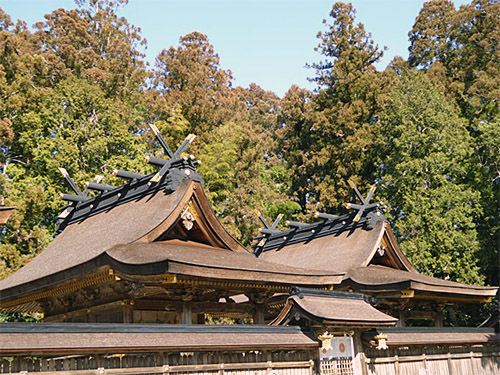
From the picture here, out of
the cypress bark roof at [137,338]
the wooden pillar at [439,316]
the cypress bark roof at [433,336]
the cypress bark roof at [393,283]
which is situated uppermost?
the cypress bark roof at [393,283]

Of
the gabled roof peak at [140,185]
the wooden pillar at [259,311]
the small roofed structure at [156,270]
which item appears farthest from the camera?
the gabled roof peak at [140,185]

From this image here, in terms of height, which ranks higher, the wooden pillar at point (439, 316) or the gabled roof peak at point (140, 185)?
the gabled roof peak at point (140, 185)

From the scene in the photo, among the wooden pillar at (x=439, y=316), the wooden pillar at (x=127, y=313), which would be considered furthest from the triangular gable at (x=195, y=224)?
the wooden pillar at (x=439, y=316)

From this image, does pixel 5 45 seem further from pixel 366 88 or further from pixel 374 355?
pixel 374 355

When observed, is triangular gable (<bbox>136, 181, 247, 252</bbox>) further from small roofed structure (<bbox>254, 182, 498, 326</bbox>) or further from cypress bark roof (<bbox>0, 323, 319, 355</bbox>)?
small roofed structure (<bbox>254, 182, 498, 326</bbox>)

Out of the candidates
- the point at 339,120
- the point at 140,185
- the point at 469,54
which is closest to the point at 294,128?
the point at 339,120

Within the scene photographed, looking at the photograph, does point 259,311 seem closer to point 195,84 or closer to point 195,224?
point 195,224

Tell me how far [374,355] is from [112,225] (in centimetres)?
850

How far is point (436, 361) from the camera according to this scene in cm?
1641

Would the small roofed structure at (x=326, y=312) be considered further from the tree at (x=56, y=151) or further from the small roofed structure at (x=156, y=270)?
the tree at (x=56, y=151)

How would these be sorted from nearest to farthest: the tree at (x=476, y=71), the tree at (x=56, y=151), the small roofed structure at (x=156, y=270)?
the small roofed structure at (x=156, y=270) → the tree at (x=56, y=151) → the tree at (x=476, y=71)

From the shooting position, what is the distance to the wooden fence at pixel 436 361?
14656 mm

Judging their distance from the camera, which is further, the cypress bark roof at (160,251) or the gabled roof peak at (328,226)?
the gabled roof peak at (328,226)

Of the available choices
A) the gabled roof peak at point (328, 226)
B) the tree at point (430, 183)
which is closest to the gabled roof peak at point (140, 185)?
the gabled roof peak at point (328, 226)
